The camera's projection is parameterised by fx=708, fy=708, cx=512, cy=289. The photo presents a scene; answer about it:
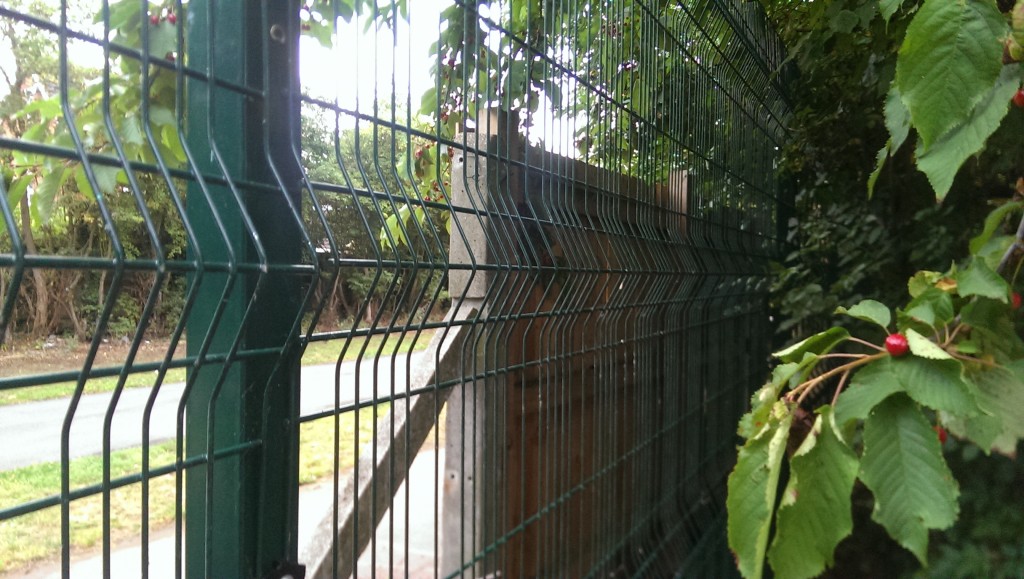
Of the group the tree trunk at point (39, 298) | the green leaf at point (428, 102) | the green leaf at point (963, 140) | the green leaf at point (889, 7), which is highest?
the green leaf at point (889, 7)

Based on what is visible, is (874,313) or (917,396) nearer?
(917,396)

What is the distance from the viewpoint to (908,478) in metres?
0.94

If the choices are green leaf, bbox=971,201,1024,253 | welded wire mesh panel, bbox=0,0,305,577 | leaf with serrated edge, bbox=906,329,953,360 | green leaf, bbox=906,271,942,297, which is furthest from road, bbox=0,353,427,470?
green leaf, bbox=971,201,1024,253

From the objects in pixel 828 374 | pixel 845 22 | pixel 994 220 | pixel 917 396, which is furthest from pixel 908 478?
pixel 845 22

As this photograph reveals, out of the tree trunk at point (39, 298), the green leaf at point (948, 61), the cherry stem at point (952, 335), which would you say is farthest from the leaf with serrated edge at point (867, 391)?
the tree trunk at point (39, 298)

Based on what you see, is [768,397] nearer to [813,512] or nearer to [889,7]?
[813,512]

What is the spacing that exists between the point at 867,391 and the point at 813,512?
0.20 meters

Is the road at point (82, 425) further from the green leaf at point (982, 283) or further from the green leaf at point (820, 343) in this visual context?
the green leaf at point (982, 283)

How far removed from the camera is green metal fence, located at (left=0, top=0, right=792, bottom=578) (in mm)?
711

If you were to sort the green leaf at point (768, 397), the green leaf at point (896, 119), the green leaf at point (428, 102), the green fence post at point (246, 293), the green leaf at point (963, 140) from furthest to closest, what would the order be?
the green leaf at point (428, 102), the green leaf at point (896, 119), the green leaf at point (768, 397), the green leaf at point (963, 140), the green fence post at point (246, 293)

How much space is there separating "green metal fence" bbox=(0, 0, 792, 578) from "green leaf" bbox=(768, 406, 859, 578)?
55cm

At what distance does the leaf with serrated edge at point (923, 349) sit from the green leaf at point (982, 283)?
0.50 feet

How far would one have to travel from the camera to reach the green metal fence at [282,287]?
28.0 inches

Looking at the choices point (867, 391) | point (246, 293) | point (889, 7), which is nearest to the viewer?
point (246, 293)
